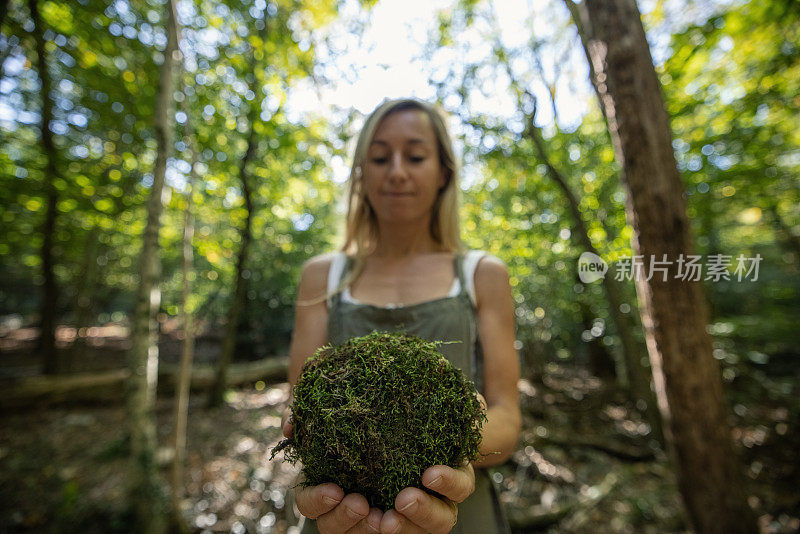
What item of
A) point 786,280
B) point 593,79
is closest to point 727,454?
point 593,79

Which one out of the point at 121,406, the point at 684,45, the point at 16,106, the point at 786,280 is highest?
the point at 16,106

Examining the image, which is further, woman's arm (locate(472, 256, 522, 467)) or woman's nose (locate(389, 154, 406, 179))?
woman's nose (locate(389, 154, 406, 179))

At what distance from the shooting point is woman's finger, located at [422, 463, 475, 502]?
2.75 ft

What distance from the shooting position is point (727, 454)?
2770 millimetres

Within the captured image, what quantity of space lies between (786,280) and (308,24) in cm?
1593

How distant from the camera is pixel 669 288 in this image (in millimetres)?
2705

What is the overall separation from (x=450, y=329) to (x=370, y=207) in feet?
3.12

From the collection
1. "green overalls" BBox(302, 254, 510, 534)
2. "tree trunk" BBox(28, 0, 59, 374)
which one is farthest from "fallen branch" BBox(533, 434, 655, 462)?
"tree trunk" BBox(28, 0, 59, 374)

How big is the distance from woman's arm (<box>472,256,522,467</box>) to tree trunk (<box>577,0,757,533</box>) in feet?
6.38

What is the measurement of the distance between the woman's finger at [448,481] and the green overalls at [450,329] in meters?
0.60

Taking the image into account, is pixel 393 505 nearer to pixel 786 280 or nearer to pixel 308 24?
pixel 308 24

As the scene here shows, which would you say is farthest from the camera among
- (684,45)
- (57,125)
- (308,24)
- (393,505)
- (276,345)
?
(276,345)

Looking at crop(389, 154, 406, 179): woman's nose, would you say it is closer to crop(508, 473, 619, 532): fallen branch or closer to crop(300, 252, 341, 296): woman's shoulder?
crop(300, 252, 341, 296): woman's shoulder

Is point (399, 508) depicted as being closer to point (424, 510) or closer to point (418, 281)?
point (424, 510)
